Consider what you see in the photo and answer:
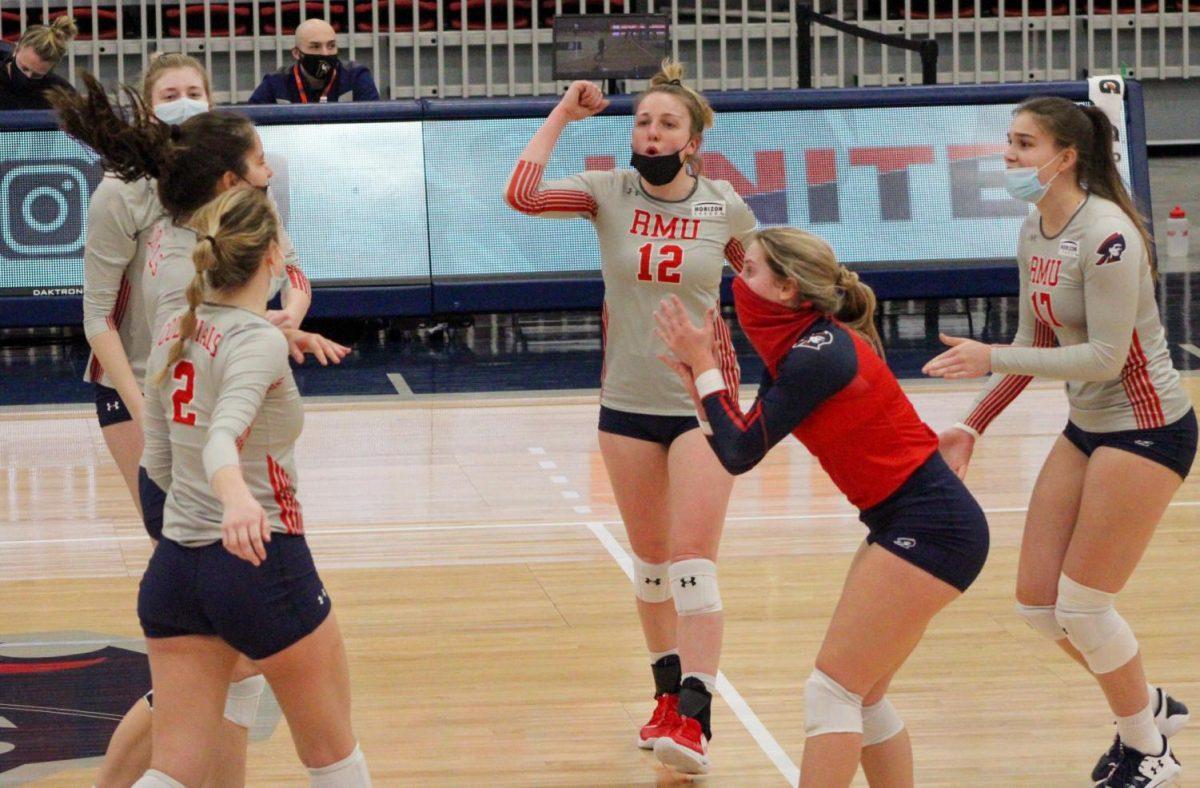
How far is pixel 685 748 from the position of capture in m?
4.51

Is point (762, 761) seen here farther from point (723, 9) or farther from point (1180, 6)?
point (1180, 6)

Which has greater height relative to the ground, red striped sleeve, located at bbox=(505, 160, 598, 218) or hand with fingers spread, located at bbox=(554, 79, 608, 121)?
hand with fingers spread, located at bbox=(554, 79, 608, 121)

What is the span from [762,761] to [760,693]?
53 centimetres

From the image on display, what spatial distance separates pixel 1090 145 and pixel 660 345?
1248 millimetres

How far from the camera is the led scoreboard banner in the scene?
10336 mm

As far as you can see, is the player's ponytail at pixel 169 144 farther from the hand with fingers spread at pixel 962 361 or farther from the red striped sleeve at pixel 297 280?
the hand with fingers spread at pixel 962 361

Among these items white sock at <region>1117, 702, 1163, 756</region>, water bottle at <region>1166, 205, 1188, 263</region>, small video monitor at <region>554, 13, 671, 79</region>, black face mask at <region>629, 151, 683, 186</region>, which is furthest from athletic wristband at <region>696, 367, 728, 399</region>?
water bottle at <region>1166, 205, 1188, 263</region>

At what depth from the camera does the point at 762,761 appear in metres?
4.70

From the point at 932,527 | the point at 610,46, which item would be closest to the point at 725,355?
the point at 932,527

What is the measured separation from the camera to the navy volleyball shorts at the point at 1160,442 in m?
4.35

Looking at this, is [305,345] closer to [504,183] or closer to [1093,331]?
[1093,331]

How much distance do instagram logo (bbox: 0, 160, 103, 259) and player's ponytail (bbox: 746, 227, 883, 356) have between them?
24.1 feet

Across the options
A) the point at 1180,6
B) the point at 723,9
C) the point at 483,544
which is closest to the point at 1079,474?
the point at 483,544

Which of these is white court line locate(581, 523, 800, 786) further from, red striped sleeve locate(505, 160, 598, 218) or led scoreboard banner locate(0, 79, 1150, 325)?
led scoreboard banner locate(0, 79, 1150, 325)
